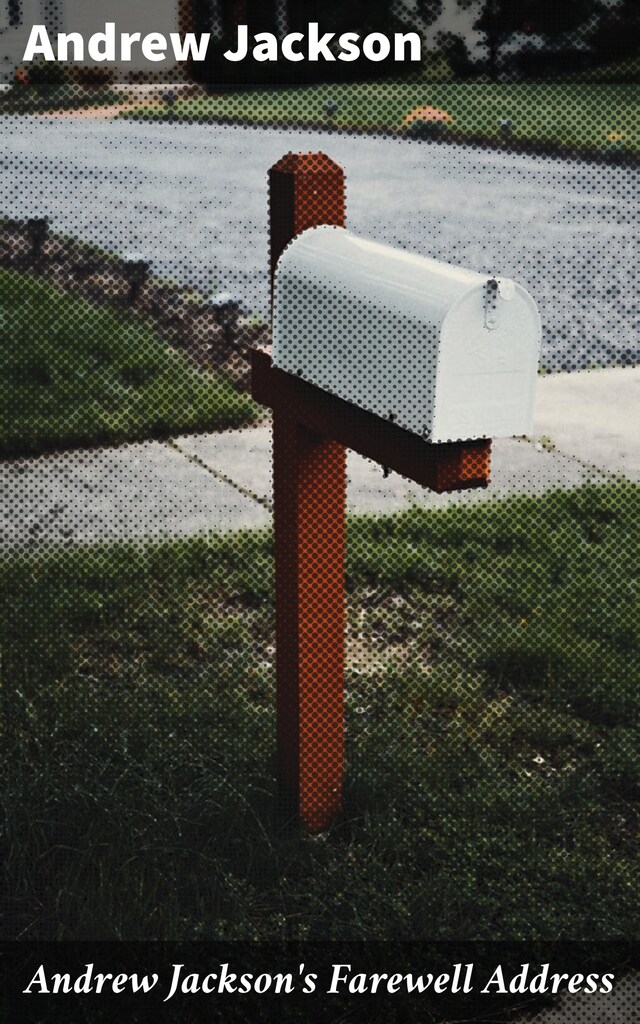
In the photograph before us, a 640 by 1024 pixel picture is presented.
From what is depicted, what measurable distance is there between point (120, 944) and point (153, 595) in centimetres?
163

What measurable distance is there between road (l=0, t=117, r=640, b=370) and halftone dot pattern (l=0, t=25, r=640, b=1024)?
49cm

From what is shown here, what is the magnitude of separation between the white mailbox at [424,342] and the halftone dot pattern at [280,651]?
4 cm

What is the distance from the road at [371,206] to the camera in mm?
8531

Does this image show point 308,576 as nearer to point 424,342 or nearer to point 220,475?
point 424,342

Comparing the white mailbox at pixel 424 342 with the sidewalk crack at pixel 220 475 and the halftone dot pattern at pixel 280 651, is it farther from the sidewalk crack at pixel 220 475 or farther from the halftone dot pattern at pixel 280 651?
the sidewalk crack at pixel 220 475

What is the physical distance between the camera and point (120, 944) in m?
2.70

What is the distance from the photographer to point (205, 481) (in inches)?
194

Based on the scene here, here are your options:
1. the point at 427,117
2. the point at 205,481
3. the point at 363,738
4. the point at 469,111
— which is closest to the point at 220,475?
the point at 205,481

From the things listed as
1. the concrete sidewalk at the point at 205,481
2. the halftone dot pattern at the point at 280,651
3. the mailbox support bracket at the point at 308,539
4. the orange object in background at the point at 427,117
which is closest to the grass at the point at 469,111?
Result: the orange object in background at the point at 427,117

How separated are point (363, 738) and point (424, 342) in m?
1.48

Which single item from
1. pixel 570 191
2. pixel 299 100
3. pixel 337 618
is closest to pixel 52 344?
pixel 337 618

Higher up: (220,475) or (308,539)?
(308,539)

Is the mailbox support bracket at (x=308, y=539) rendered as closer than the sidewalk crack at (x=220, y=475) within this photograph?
Yes

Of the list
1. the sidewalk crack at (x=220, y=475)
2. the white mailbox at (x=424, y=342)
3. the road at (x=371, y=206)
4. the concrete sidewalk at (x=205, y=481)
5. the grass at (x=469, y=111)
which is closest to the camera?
the white mailbox at (x=424, y=342)
